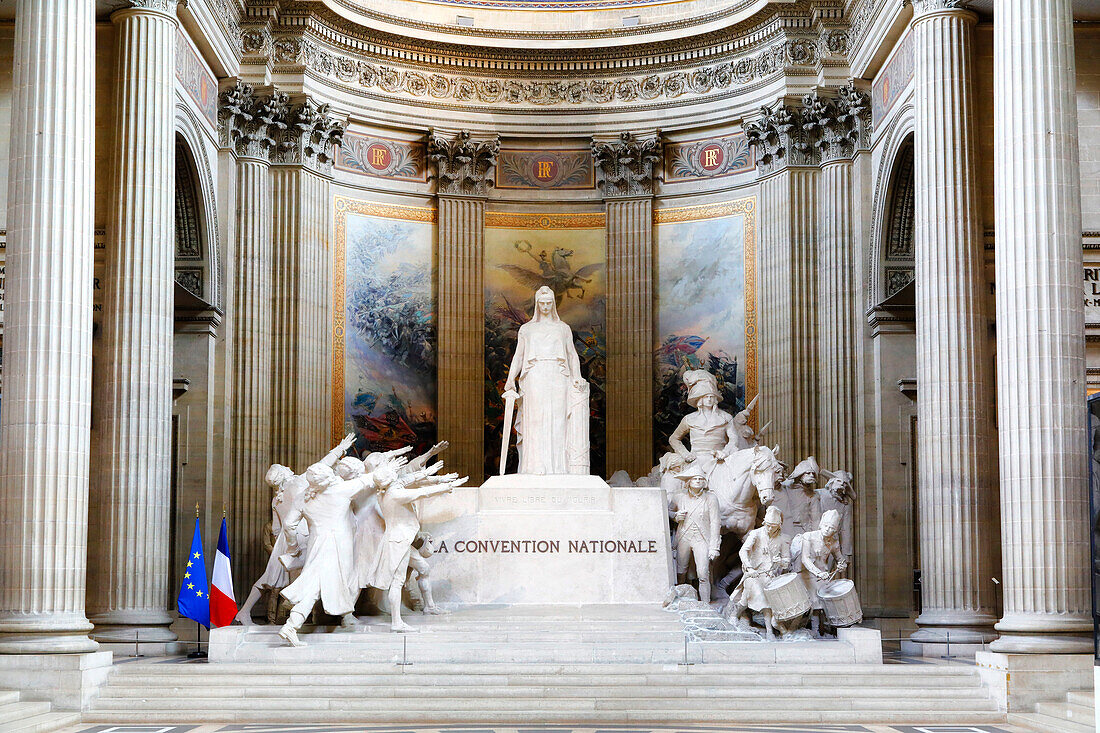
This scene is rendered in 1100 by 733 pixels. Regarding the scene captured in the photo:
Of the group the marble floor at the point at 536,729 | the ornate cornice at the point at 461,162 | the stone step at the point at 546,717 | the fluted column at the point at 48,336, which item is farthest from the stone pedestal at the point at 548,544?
the ornate cornice at the point at 461,162

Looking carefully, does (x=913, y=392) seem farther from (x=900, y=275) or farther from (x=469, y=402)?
(x=469, y=402)

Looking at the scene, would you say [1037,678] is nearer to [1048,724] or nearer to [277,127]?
[1048,724]

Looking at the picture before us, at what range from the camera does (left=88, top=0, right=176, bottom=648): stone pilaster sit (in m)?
19.9

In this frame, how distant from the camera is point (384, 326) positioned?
2938 centimetres

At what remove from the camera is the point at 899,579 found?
80.6 ft

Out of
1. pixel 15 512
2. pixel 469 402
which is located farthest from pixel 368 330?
pixel 15 512

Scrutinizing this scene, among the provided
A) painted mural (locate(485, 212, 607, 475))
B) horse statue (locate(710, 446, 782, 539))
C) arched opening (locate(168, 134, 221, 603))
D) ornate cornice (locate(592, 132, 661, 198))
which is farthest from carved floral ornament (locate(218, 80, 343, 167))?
horse statue (locate(710, 446, 782, 539))

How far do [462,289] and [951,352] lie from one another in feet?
41.0

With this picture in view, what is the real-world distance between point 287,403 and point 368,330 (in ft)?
9.89

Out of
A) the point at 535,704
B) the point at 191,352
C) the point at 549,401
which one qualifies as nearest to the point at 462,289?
the point at 191,352

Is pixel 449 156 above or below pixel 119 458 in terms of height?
above

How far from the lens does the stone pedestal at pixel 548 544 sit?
63.1 ft

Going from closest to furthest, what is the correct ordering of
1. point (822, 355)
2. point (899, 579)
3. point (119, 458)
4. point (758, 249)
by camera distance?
point (119, 458), point (899, 579), point (822, 355), point (758, 249)

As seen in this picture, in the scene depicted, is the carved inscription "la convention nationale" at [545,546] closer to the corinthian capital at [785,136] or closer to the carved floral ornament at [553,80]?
the corinthian capital at [785,136]
